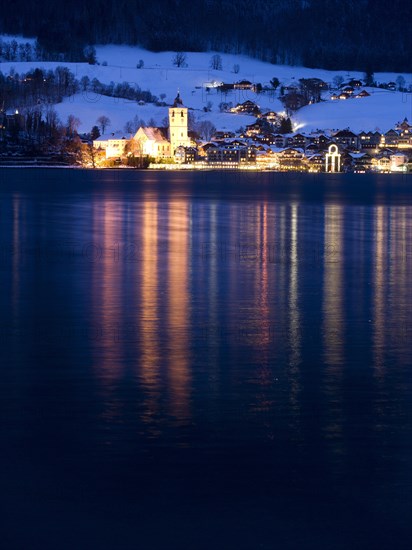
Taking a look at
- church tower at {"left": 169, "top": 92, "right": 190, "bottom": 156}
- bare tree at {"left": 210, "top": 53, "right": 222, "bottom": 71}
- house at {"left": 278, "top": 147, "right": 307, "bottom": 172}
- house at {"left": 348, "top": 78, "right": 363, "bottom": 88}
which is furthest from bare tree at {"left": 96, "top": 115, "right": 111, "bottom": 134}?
house at {"left": 348, "top": 78, "right": 363, "bottom": 88}

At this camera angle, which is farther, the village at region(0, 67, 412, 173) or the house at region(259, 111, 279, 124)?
the house at region(259, 111, 279, 124)

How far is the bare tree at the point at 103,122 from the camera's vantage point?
279ft

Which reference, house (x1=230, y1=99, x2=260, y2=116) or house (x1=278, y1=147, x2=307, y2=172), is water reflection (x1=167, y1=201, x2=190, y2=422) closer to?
house (x1=278, y1=147, x2=307, y2=172)

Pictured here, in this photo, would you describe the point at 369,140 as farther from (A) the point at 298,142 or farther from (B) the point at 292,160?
(B) the point at 292,160

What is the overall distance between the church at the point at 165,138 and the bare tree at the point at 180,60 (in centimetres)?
3618

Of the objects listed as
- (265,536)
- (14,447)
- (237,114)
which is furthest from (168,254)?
(237,114)

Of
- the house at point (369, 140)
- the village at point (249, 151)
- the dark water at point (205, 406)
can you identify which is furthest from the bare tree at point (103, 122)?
the dark water at point (205, 406)

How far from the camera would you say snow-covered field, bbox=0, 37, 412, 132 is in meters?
93.2

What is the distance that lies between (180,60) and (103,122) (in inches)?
1337

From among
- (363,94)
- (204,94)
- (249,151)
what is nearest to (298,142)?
(249,151)

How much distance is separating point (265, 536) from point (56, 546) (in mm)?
715

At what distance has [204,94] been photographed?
104 meters

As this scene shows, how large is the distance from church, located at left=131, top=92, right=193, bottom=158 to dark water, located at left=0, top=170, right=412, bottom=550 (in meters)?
67.7

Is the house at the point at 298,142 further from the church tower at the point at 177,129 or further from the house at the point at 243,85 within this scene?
the house at the point at 243,85
